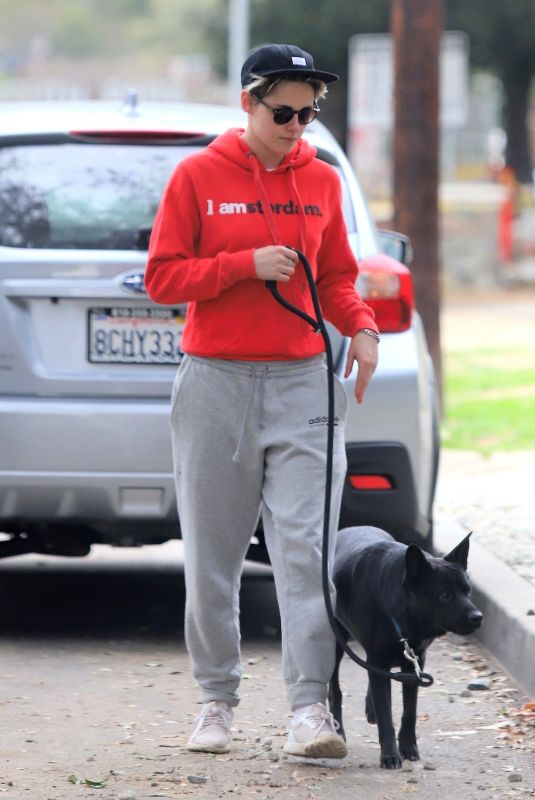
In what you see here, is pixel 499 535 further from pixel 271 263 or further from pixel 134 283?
pixel 271 263

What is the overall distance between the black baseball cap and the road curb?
2.24 m

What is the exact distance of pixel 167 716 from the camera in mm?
5426

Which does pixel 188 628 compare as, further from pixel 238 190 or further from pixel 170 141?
pixel 170 141

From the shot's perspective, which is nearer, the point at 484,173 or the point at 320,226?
the point at 320,226

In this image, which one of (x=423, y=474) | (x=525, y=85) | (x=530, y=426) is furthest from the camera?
(x=525, y=85)

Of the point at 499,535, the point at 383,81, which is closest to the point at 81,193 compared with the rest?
the point at 499,535

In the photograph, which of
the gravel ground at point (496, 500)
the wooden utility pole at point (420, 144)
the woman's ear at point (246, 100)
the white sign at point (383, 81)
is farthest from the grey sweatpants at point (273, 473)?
the white sign at point (383, 81)

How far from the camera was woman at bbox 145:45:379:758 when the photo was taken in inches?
179

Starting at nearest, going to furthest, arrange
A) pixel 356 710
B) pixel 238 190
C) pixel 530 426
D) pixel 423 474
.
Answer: pixel 238 190 → pixel 356 710 → pixel 423 474 → pixel 530 426

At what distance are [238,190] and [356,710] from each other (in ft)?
6.06

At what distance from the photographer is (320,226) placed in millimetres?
→ 4684

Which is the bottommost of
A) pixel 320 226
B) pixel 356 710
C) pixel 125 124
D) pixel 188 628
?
pixel 356 710

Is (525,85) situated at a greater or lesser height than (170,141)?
greater

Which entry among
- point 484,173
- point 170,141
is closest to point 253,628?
point 170,141
